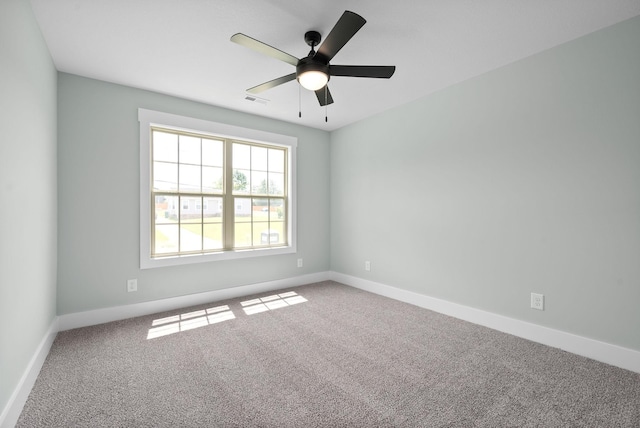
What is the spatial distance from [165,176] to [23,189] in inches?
66.3

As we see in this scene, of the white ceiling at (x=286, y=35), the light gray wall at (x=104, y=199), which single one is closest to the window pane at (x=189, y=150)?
the light gray wall at (x=104, y=199)

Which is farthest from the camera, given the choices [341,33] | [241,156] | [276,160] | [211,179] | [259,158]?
[276,160]

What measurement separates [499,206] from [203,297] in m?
3.60

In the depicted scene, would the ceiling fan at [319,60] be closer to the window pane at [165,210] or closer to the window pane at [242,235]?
the window pane at [165,210]

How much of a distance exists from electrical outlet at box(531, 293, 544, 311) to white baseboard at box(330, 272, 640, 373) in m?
0.17

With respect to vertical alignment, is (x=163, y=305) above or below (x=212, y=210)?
below

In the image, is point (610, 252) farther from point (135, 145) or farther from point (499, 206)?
point (135, 145)

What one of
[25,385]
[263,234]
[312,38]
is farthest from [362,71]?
[25,385]

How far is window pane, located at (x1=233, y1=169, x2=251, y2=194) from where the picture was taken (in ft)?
13.4

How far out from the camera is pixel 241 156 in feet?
13.6

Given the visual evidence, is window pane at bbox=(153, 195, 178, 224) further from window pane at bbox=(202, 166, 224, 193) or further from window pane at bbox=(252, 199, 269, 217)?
window pane at bbox=(252, 199, 269, 217)

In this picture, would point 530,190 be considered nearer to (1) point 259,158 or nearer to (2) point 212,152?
(1) point 259,158

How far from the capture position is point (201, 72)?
9.46 feet

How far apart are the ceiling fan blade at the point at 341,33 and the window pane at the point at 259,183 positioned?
8.07ft
